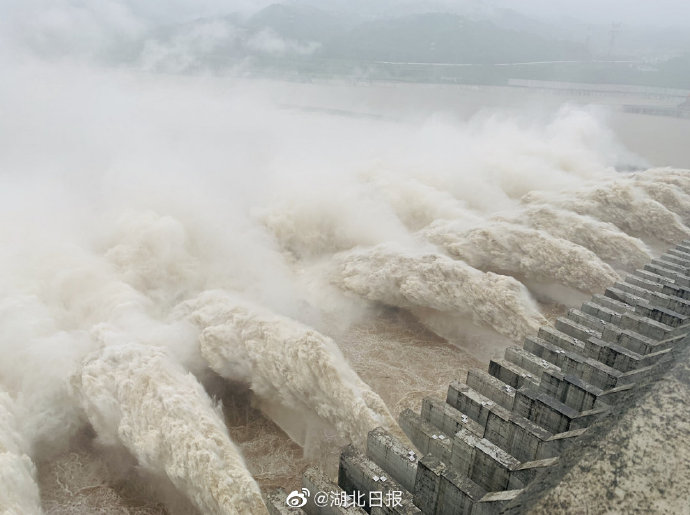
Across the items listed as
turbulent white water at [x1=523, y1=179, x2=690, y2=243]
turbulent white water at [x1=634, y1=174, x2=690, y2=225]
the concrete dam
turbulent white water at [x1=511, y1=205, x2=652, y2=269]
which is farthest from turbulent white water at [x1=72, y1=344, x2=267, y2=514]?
turbulent white water at [x1=634, y1=174, x2=690, y2=225]

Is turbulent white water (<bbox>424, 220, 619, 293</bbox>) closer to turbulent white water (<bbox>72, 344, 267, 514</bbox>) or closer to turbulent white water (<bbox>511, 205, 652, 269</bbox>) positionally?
turbulent white water (<bbox>511, 205, 652, 269</bbox>)

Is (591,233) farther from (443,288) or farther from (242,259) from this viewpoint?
(242,259)

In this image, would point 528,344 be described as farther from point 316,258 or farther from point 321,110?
point 321,110

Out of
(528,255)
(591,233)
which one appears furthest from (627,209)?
(528,255)

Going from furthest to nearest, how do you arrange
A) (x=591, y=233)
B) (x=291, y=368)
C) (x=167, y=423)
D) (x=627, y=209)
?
1. (x=627, y=209)
2. (x=591, y=233)
3. (x=291, y=368)
4. (x=167, y=423)

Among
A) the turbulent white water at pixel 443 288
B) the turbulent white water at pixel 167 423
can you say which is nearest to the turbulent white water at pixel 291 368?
the turbulent white water at pixel 167 423

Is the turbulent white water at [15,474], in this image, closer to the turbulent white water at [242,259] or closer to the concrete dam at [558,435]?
the turbulent white water at [242,259]

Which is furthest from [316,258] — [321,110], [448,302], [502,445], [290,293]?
[321,110]
